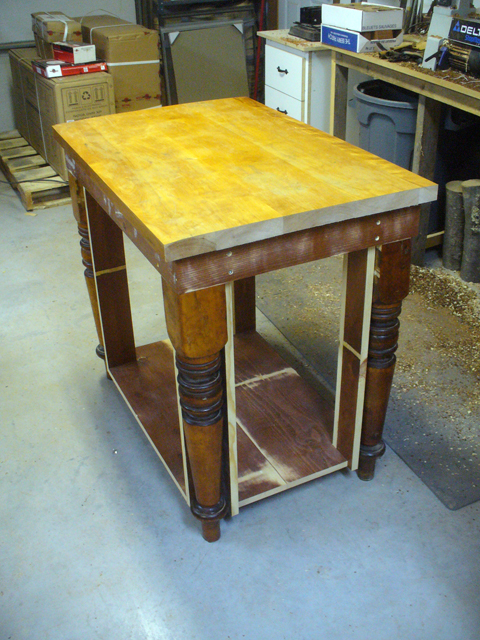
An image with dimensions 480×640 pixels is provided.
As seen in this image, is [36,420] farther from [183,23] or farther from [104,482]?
[183,23]

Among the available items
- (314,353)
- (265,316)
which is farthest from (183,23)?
(314,353)

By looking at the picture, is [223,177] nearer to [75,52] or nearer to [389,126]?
[389,126]

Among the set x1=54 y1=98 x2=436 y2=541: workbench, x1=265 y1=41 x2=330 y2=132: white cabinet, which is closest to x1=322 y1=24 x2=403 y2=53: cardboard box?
x1=265 y1=41 x2=330 y2=132: white cabinet

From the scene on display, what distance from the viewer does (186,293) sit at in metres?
1.18

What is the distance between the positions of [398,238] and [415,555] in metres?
0.75

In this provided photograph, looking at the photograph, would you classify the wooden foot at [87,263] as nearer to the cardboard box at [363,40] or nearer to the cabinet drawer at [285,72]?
the cardboard box at [363,40]

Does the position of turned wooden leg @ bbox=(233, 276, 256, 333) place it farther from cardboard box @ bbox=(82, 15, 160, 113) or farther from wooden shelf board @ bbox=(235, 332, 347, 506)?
cardboard box @ bbox=(82, 15, 160, 113)

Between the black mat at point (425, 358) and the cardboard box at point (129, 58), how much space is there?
1.83 meters

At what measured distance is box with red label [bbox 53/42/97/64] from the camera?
11.8 feet

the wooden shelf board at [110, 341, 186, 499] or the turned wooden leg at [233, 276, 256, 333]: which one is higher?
the turned wooden leg at [233, 276, 256, 333]

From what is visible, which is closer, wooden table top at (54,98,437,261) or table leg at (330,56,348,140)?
wooden table top at (54,98,437,261)

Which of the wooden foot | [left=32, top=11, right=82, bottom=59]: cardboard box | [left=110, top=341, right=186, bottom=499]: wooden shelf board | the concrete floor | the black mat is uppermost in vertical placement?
[left=32, top=11, right=82, bottom=59]: cardboard box

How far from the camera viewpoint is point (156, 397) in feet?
6.28

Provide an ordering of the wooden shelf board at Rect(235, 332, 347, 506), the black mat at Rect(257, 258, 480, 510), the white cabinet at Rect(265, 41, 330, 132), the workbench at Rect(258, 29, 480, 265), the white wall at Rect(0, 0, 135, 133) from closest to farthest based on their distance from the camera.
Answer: the wooden shelf board at Rect(235, 332, 347, 506)
the black mat at Rect(257, 258, 480, 510)
the workbench at Rect(258, 29, 480, 265)
the white cabinet at Rect(265, 41, 330, 132)
the white wall at Rect(0, 0, 135, 133)
